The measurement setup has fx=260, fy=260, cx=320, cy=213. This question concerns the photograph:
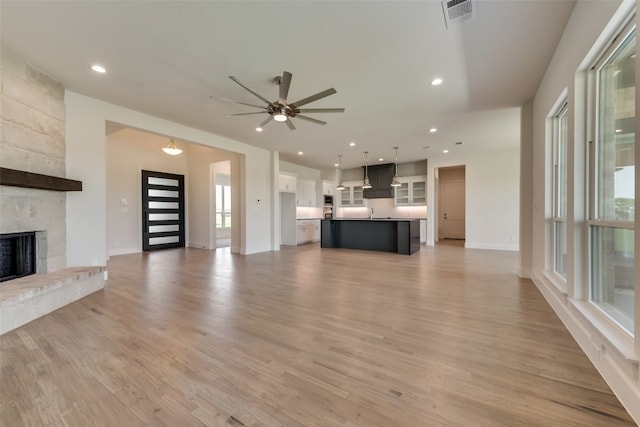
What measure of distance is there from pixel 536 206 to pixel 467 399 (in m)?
3.52

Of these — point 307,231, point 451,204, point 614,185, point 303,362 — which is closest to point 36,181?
point 303,362

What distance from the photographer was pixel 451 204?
10562 millimetres

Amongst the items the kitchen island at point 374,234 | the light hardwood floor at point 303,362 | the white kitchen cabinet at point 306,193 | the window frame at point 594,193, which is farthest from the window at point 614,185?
the white kitchen cabinet at point 306,193

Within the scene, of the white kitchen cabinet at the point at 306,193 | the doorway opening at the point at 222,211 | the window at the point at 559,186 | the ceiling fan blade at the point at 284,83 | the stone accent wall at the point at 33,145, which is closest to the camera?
the ceiling fan blade at the point at 284,83

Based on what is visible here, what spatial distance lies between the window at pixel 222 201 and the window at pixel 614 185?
923cm

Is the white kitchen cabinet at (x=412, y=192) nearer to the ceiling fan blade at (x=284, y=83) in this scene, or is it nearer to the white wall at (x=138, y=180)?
the white wall at (x=138, y=180)

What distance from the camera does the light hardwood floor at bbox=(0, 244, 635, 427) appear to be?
142 cm

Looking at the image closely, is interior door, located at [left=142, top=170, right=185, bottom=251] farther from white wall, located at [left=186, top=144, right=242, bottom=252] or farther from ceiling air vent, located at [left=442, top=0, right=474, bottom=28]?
ceiling air vent, located at [left=442, top=0, right=474, bottom=28]

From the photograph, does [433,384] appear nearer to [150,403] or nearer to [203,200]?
[150,403]

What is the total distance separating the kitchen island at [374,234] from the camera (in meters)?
6.79

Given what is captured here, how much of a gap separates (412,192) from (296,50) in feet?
24.3

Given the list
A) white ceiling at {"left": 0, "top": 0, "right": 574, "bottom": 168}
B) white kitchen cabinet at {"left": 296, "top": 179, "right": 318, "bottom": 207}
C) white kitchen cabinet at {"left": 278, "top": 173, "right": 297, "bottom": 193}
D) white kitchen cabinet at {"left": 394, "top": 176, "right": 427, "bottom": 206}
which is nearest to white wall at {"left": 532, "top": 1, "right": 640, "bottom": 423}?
white ceiling at {"left": 0, "top": 0, "right": 574, "bottom": 168}

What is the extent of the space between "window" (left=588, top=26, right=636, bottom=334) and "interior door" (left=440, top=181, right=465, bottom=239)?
872 centimetres

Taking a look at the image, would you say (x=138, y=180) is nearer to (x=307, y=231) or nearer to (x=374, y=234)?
(x=307, y=231)
